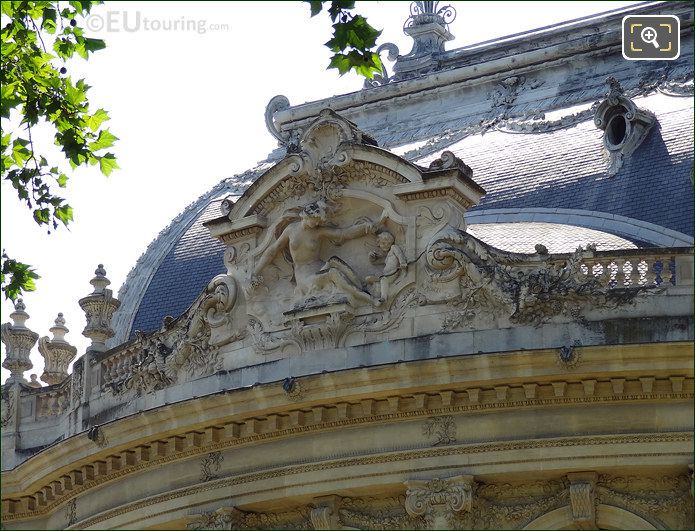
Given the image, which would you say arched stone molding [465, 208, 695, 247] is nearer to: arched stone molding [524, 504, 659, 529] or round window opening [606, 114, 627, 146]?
round window opening [606, 114, 627, 146]

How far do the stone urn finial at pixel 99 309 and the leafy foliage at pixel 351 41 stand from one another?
12192 millimetres

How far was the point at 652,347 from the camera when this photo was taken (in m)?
32.9

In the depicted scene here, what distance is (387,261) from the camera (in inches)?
1404

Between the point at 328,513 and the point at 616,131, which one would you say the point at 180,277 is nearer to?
the point at 616,131

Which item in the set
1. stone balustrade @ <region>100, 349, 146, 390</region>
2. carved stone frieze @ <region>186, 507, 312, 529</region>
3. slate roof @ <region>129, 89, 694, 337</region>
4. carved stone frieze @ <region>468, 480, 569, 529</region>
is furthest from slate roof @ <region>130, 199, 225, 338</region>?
carved stone frieze @ <region>468, 480, 569, 529</region>

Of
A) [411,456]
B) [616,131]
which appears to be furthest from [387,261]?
[616,131]

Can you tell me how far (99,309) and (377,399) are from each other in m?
7.59

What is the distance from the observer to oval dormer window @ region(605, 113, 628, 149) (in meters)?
39.5

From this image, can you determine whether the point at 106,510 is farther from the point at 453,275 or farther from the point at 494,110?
the point at 494,110

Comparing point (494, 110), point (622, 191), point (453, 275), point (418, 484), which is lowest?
point (418, 484)

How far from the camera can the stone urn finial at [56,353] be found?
44119 mm

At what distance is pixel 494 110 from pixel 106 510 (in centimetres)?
1109

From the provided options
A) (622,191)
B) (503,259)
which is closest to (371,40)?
(503,259)

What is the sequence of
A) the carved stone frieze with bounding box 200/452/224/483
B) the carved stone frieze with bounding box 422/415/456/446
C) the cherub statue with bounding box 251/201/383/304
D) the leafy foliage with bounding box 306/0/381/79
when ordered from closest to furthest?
the leafy foliage with bounding box 306/0/381/79 < the carved stone frieze with bounding box 422/415/456/446 < the cherub statue with bounding box 251/201/383/304 < the carved stone frieze with bounding box 200/452/224/483
